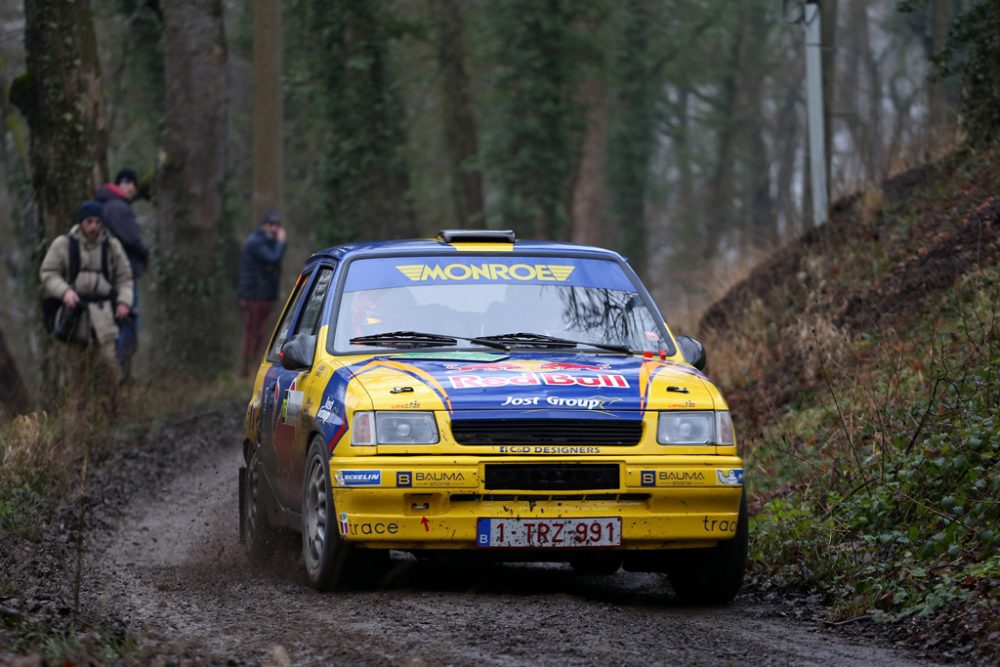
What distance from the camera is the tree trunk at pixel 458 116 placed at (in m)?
36.4

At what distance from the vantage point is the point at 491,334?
850cm

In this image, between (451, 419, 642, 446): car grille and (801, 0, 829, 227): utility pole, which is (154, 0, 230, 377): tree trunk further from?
(451, 419, 642, 446): car grille

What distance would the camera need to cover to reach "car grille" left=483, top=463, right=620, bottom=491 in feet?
24.4

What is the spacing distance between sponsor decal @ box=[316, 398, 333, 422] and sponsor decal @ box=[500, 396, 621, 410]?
869 mm

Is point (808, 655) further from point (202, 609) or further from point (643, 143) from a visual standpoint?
point (643, 143)

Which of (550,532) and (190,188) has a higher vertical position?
(190,188)

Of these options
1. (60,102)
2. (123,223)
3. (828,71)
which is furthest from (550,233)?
(123,223)

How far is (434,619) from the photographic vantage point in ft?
22.3

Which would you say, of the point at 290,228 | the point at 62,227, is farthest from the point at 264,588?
the point at 290,228

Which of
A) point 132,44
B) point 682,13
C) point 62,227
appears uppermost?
point 682,13

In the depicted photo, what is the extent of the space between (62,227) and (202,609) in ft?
34.4

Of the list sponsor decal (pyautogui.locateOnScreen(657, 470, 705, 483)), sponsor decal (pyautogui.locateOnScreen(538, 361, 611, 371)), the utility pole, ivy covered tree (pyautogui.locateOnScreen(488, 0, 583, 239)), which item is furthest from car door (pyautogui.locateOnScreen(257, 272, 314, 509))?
ivy covered tree (pyautogui.locateOnScreen(488, 0, 583, 239))

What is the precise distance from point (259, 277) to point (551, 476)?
48.5ft

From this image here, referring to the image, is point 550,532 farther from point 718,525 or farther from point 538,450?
point 718,525
